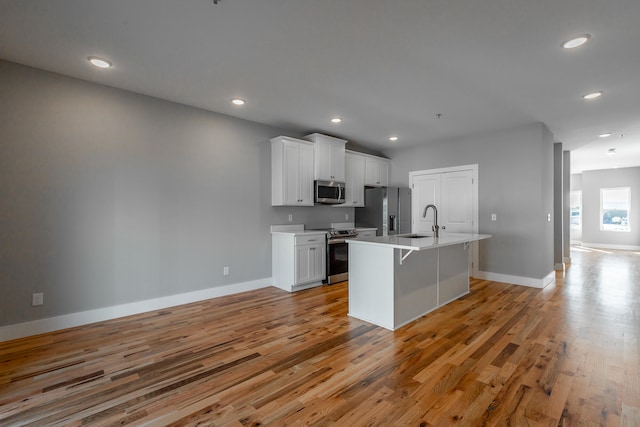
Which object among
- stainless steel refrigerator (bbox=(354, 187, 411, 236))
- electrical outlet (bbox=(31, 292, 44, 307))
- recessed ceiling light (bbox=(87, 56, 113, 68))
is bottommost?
electrical outlet (bbox=(31, 292, 44, 307))

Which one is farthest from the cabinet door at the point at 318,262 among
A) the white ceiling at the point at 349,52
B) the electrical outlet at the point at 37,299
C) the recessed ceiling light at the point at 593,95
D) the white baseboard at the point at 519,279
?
the recessed ceiling light at the point at 593,95

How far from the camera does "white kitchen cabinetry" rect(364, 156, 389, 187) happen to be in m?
6.34

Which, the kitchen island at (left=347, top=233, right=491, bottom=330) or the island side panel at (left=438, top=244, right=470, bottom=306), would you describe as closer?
the kitchen island at (left=347, top=233, right=491, bottom=330)

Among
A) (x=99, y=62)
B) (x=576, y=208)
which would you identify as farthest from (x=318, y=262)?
(x=576, y=208)

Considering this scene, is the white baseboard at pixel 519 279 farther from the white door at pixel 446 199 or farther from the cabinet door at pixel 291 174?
the cabinet door at pixel 291 174

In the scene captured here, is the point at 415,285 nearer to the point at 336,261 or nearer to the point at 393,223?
the point at 336,261

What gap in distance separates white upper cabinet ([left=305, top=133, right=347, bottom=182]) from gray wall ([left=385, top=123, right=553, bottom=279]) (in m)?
2.24

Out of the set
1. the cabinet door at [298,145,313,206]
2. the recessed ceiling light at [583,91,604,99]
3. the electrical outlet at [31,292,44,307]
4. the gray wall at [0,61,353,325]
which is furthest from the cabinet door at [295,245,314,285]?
the recessed ceiling light at [583,91,604,99]

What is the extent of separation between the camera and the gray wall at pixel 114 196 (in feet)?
9.74

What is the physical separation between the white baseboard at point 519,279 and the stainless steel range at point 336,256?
248 centimetres

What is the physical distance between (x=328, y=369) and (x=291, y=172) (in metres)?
3.15

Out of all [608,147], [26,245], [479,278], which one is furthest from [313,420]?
[608,147]

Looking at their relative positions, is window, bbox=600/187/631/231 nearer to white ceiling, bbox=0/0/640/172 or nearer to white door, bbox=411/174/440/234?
white ceiling, bbox=0/0/640/172

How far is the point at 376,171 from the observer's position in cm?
652
